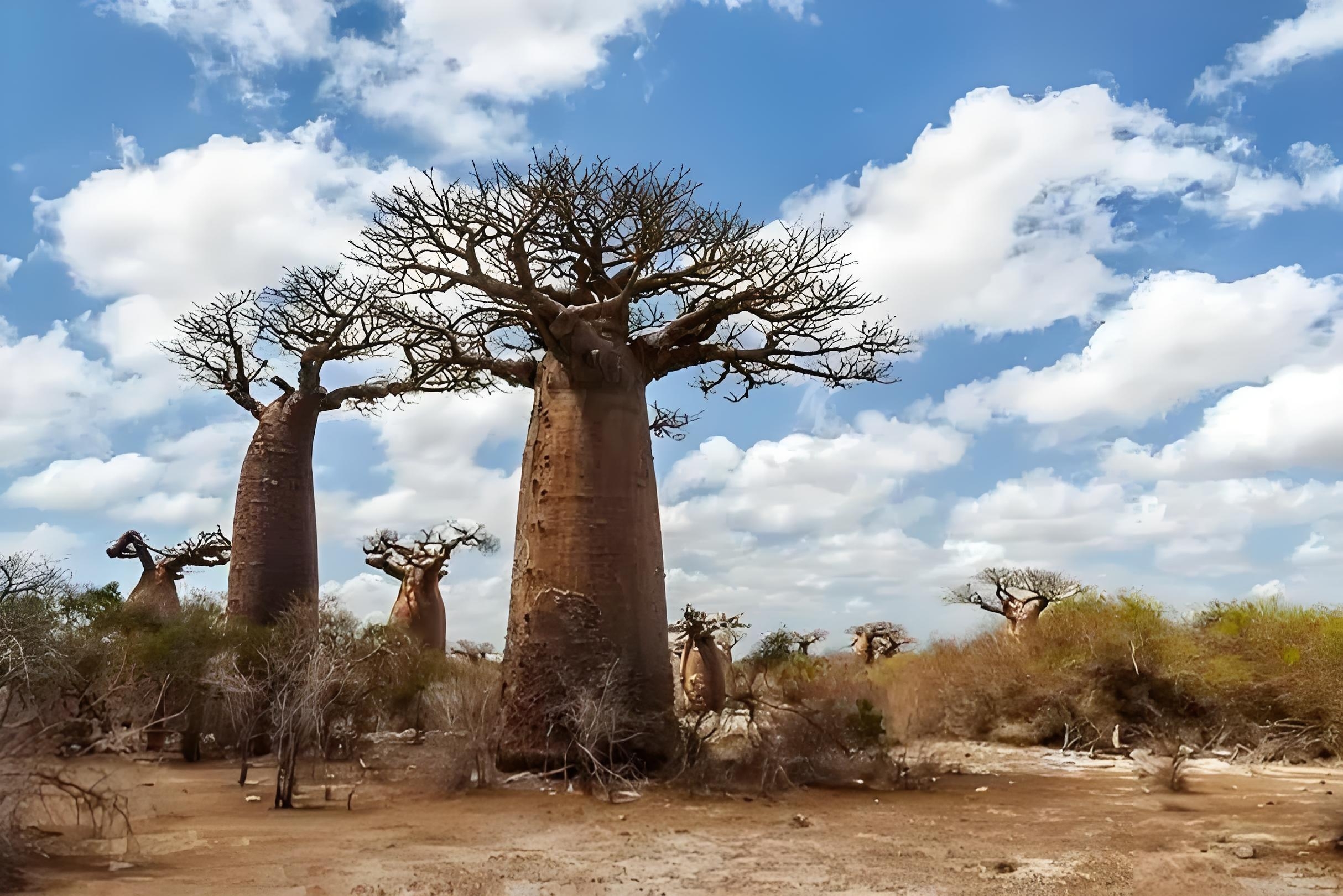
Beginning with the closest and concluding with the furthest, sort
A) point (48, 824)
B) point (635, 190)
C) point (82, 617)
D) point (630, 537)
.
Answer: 1. point (48, 824)
2. point (630, 537)
3. point (635, 190)
4. point (82, 617)

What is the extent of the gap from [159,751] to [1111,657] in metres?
9.84

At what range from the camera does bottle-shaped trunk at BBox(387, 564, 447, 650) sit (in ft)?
49.4

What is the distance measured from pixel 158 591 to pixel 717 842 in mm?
13916

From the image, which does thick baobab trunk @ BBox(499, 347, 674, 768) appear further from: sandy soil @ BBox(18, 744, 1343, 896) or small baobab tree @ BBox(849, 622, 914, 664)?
small baobab tree @ BBox(849, 622, 914, 664)

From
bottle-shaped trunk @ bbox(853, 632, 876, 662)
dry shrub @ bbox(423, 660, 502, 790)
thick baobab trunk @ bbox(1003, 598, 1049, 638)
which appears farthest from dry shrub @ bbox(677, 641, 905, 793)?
Result: bottle-shaped trunk @ bbox(853, 632, 876, 662)

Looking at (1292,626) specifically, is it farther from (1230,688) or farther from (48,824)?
(48,824)

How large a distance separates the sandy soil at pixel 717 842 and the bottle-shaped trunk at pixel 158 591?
5.44 metres

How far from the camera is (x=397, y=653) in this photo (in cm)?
1072

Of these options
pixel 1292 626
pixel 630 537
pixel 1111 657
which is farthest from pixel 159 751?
pixel 1292 626

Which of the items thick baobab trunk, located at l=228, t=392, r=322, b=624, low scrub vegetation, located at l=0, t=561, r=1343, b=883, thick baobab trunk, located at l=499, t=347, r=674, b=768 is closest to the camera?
low scrub vegetation, located at l=0, t=561, r=1343, b=883

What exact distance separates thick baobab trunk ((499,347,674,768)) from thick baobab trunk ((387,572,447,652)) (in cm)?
768

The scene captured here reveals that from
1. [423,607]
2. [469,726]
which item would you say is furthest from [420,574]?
[469,726]

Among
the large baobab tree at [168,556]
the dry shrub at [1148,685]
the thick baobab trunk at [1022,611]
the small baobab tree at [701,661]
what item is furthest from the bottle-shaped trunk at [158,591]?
the thick baobab trunk at [1022,611]

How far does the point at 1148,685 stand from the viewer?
10578 millimetres
